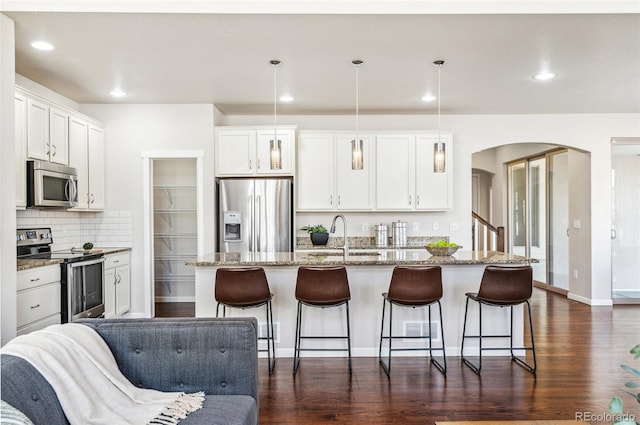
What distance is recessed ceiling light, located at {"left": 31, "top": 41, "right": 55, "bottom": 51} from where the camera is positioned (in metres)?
3.38

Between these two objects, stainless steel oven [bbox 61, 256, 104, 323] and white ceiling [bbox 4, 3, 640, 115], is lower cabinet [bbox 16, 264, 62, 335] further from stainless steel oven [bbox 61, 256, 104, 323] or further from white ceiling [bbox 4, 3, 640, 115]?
white ceiling [bbox 4, 3, 640, 115]

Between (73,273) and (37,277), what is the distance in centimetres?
42

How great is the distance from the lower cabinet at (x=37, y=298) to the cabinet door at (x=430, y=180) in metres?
4.26

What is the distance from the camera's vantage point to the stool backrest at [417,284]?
339cm

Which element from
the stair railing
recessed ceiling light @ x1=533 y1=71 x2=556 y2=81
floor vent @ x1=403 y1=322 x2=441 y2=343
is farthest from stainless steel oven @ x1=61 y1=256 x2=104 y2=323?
the stair railing

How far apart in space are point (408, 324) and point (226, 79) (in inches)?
120

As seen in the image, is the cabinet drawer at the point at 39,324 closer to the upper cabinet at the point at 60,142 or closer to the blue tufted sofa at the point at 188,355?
the upper cabinet at the point at 60,142

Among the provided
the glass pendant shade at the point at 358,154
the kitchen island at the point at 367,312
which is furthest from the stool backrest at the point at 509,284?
the glass pendant shade at the point at 358,154

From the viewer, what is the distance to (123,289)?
199 inches

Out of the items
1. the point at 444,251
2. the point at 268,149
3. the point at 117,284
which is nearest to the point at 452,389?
the point at 444,251

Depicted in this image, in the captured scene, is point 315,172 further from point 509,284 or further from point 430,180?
point 509,284

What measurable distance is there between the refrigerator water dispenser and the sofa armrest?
126 inches

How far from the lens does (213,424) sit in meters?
1.76
